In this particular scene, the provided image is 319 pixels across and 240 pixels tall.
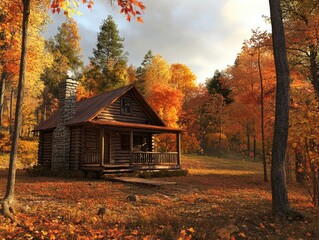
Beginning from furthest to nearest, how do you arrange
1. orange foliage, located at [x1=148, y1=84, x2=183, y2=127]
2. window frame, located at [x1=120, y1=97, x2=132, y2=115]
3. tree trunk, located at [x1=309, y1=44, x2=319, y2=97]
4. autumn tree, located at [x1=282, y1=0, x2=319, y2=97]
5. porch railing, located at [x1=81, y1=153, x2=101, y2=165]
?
orange foliage, located at [x1=148, y1=84, x2=183, y2=127] < window frame, located at [x1=120, y1=97, x2=132, y2=115] < porch railing, located at [x1=81, y1=153, x2=101, y2=165] < tree trunk, located at [x1=309, y1=44, x2=319, y2=97] < autumn tree, located at [x1=282, y1=0, x2=319, y2=97]

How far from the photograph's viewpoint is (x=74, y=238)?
564cm

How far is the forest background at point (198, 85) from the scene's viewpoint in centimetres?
1266

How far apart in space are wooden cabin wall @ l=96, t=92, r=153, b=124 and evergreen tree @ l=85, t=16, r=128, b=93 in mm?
18266

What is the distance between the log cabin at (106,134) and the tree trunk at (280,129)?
1147cm

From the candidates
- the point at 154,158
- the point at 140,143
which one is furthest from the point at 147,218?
the point at 140,143

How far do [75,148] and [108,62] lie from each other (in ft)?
80.0

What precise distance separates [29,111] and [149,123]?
20.2m

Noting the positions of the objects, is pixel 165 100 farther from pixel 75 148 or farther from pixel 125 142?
pixel 75 148

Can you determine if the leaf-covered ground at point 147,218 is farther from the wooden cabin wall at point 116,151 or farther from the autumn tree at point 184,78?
the autumn tree at point 184,78

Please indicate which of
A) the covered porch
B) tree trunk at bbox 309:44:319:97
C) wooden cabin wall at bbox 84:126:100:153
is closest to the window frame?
the covered porch

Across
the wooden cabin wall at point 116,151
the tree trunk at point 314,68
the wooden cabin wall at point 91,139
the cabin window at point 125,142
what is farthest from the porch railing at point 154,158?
the tree trunk at point 314,68

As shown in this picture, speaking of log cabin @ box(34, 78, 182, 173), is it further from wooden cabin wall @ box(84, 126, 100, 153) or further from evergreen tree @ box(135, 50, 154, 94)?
evergreen tree @ box(135, 50, 154, 94)

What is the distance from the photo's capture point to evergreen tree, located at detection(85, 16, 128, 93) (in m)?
39.8

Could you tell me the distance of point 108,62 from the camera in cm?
4119
